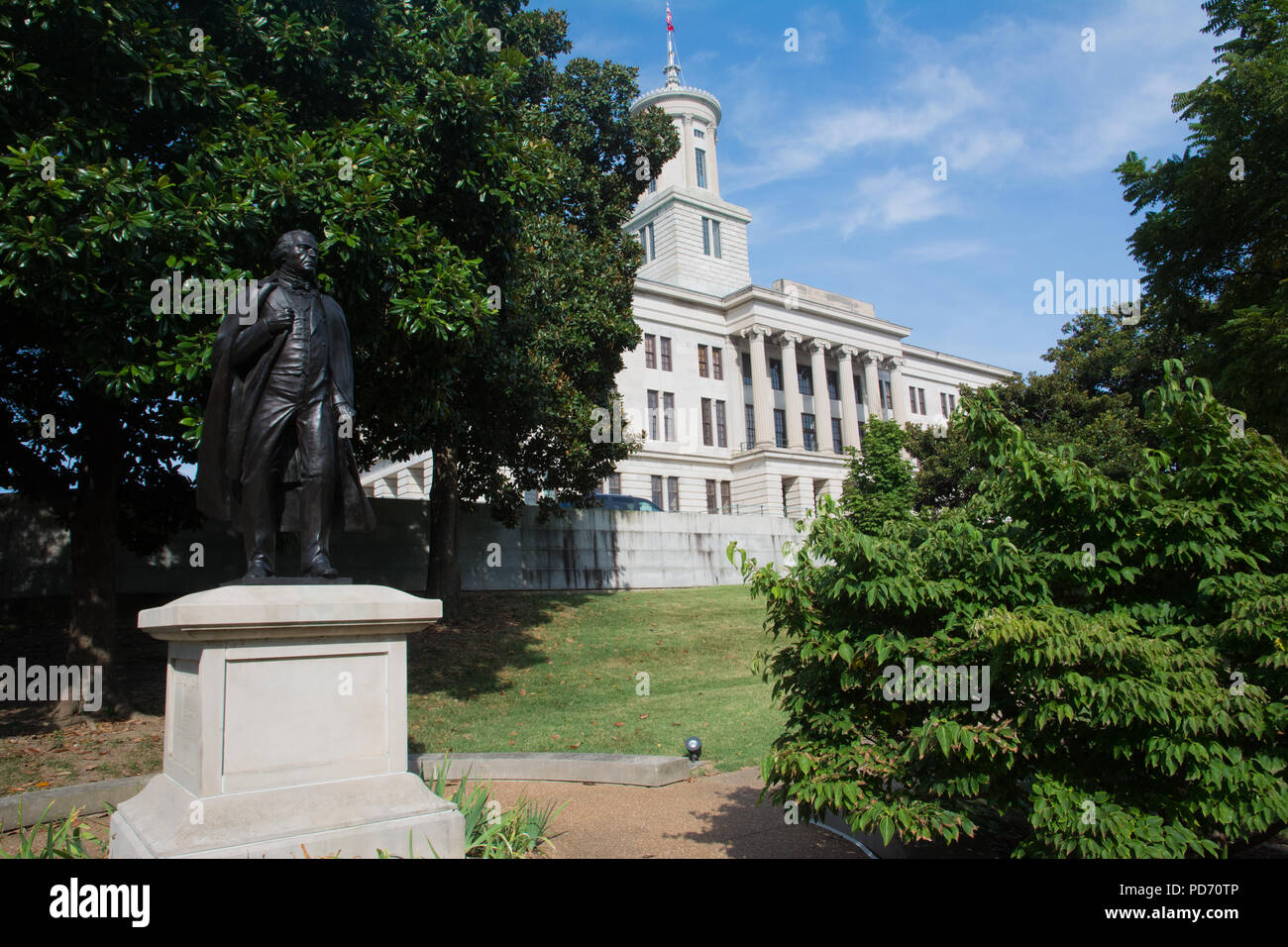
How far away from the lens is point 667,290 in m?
49.9

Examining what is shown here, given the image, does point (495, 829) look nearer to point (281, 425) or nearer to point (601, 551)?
point (281, 425)

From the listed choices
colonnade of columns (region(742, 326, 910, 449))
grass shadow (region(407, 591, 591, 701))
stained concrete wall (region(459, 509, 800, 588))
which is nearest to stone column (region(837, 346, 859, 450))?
colonnade of columns (region(742, 326, 910, 449))

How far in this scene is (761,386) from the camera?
5184cm

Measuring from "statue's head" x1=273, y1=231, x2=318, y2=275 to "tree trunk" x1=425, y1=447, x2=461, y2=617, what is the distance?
13.6 m

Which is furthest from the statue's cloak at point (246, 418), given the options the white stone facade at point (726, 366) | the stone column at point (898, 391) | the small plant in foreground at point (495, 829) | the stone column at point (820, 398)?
the stone column at point (898, 391)

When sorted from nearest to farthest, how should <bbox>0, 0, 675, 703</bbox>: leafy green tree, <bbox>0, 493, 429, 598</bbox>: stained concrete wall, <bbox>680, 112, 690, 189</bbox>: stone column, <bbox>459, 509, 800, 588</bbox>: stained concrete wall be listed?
<bbox>0, 0, 675, 703</bbox>: leafy green tree < <bbox>0, 493, 429, 598</bbox>: stained concrete wall < <bbox>459, 509, 800, 588</bbox>: stained concrete wall < <bbox>680, 112, 690, 189</bbox>: stone column

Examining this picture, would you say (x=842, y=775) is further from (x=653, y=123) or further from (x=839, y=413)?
(x=839, y=413)

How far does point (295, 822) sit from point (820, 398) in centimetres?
5217

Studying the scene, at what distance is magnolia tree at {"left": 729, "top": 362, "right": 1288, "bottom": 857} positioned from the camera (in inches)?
170

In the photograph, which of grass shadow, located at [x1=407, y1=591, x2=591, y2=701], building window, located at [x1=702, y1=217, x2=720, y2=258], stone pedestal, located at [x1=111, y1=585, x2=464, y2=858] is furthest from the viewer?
building window, located at [x1=702, y1=217, x2=720, y2=258]

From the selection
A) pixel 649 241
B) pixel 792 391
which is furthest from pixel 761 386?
pixel 649 241

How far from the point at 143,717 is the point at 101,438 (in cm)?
402

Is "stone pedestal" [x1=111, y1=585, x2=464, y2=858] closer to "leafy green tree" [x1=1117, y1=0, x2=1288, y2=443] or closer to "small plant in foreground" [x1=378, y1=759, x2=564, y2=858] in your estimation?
"small plant in foreground" [x1=378, y1=759, x2=564, y2=858]

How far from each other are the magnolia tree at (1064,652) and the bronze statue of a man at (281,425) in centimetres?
298
